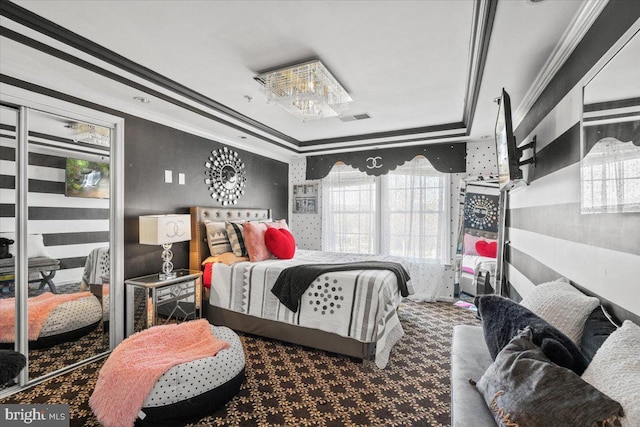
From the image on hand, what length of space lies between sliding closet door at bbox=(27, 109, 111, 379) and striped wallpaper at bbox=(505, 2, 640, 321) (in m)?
3.51

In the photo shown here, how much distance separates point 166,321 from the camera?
3.09 meters

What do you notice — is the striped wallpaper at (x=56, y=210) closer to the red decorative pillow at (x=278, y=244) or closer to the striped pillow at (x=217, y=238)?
the striped pillow at (x=217, y=238)

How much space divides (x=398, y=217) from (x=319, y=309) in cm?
253

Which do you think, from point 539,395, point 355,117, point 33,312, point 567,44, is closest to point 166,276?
point 33,312

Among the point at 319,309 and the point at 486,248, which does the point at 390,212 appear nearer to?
the point at 486,248

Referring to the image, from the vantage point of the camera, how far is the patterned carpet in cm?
188

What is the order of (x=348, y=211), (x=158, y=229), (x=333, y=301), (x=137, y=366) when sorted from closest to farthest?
(x=137, y=366) < (x=333, y=301) < (x=158, y=229) < (x=348, y=211)

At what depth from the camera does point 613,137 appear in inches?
49.2

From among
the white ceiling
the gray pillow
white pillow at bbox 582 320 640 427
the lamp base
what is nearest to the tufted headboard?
the lamp base

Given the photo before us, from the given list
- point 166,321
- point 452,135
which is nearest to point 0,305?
point 166,321

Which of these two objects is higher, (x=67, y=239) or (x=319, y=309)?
(x=67, y=239)

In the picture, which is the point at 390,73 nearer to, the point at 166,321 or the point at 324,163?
the point at 324,163

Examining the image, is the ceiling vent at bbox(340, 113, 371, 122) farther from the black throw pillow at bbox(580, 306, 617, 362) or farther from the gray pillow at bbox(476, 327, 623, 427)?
the gray pillow at bbox(476, 327, 623, 427)

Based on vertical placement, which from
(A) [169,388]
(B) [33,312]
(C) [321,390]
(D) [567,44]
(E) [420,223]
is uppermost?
(D) [567,44]
